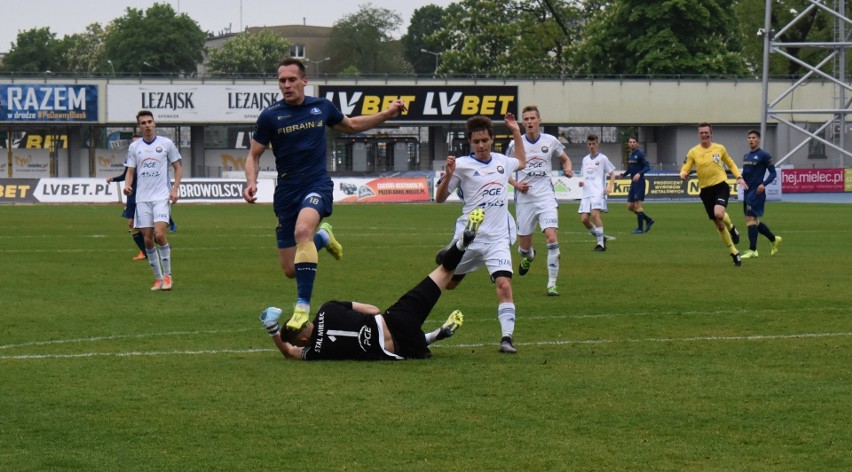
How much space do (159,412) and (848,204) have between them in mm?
45883

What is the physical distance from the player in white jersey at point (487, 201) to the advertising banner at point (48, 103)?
6432cm

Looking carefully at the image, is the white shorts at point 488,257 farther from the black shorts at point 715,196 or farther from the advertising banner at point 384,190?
the advertising banner at point 384,190

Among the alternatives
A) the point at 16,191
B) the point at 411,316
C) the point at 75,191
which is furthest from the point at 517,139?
the point at 16,191

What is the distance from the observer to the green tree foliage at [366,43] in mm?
154375

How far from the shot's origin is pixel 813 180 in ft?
194

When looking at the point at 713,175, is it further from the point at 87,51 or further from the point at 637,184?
the point at 87,51

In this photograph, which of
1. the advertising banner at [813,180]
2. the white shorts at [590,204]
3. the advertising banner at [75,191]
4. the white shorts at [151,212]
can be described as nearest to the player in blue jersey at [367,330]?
the white shorts at [151,212]

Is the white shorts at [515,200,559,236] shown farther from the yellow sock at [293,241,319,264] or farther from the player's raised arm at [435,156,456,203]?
the yellow sock at [293,241,319,264]

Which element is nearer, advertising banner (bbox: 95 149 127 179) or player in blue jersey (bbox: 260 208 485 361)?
player in blue jersey (bbox: 260 208 485 361)

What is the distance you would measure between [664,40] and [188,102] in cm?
2999

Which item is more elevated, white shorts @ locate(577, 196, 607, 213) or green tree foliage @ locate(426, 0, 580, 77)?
green tree foliage @ locate(426, 0, 580, 77)

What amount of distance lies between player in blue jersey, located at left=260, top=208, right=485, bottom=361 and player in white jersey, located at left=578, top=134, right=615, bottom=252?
15.7m

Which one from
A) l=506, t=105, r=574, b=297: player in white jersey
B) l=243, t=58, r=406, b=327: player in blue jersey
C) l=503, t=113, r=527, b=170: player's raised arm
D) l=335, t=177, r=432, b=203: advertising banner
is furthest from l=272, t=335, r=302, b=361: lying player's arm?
l=335, t=177, r=432, b=203: advertising banner

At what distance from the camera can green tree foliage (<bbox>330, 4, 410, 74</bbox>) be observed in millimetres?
154375
